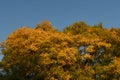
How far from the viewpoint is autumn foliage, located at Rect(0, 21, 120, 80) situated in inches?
1938

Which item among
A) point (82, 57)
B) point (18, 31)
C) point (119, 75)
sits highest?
point (18, 31)

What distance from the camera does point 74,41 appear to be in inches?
2120

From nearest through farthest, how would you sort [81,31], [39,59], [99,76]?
[39,59] → [99,76] → [81,31]

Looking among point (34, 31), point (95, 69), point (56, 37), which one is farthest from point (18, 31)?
point (95, 69)

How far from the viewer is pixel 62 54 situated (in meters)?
48.9

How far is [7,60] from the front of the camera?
55.2 m

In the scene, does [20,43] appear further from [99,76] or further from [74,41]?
[99,76]

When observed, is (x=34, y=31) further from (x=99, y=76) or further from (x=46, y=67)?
(x=99, y=76)

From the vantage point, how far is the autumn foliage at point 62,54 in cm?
4922

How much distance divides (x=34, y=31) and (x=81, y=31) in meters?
8.26

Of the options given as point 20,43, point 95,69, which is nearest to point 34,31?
point 20,43

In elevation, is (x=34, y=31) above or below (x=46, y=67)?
above

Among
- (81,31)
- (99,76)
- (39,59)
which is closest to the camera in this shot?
(39,59)

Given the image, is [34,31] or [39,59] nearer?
[39,59]
